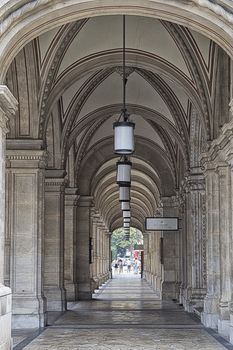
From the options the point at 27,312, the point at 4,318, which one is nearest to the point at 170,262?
the point at 27,312

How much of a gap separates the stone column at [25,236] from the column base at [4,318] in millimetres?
5582

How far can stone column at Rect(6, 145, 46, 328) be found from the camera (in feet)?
55.2

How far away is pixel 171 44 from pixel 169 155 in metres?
10.5

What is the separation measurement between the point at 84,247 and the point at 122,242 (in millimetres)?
74528

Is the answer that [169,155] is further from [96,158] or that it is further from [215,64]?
[215,64]

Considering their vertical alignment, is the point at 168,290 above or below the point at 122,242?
below

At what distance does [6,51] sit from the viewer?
10.9 meters

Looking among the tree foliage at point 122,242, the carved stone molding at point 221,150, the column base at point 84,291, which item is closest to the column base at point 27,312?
the carved stone molding at point 221,150

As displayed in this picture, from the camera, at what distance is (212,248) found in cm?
1706

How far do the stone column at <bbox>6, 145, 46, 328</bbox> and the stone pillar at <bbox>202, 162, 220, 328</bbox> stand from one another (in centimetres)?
397

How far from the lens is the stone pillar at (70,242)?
26.6 m

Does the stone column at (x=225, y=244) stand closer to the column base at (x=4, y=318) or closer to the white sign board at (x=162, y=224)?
the column base at (x=4, y=318)

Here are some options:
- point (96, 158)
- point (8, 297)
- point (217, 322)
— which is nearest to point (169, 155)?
point (96, 158)

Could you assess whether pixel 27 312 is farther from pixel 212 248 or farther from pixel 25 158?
pixel 212 248
